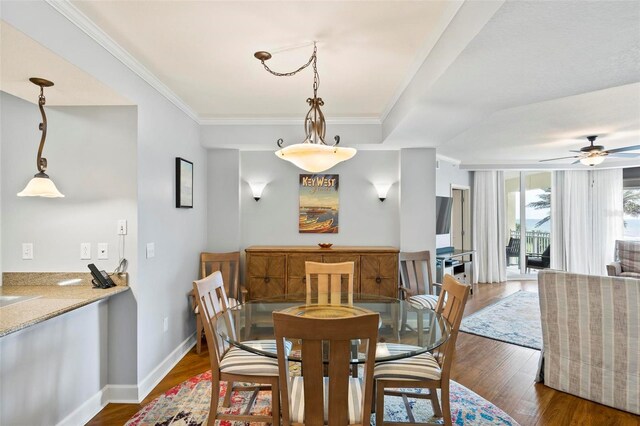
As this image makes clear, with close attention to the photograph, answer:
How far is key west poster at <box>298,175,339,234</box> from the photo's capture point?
14.5ft

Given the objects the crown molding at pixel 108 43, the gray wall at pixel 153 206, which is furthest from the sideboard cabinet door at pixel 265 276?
the crown molding at pixel 108 43

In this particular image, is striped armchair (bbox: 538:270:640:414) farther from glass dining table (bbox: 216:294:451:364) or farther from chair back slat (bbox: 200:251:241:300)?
chair back slat (bbox: 200:251:241:300)

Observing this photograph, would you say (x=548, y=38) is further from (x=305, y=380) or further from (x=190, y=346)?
(x=190, y=346)

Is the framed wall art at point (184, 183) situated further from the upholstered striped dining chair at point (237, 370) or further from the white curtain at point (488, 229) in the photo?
the white curtain at point (488, 229)

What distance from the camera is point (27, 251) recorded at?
2.52 metres

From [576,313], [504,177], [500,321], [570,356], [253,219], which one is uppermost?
[504,177]

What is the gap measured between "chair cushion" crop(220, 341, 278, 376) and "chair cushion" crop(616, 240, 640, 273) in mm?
6306

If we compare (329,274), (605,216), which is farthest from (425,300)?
(605,216)

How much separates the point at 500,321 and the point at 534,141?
2.80 metres

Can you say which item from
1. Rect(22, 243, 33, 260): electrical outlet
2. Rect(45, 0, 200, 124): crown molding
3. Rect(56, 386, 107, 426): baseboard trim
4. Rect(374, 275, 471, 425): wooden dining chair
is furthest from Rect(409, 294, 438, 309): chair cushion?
Rect(22, 243, 33, 260): electrical outlet

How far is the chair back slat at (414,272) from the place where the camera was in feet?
13.1

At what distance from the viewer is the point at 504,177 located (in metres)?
7.30

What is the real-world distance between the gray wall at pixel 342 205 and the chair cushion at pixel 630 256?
4.27m

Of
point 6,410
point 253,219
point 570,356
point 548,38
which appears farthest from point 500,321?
point 6,410
